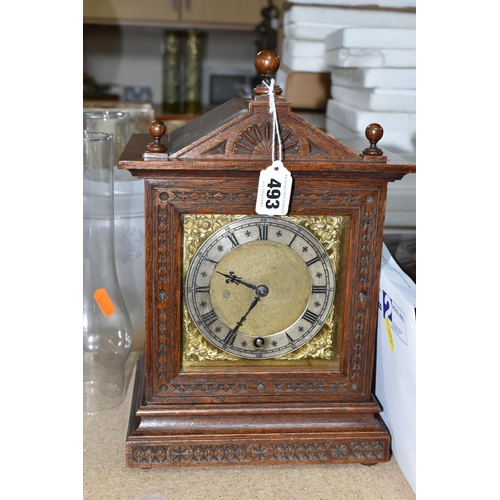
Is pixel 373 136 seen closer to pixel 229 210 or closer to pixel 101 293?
pixel 229 210

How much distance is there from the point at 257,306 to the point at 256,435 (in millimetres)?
178

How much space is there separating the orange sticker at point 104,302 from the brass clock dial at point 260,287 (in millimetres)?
203

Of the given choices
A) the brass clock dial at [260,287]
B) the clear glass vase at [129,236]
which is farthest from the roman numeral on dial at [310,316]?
the clear glass vase at [129,236]

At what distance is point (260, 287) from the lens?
34.8 inches

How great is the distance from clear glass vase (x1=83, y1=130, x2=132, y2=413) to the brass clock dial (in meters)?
0.21

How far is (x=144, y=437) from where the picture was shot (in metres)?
0.89

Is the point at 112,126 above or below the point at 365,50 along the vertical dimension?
below

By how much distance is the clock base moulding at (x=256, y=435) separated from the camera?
35.1 inches

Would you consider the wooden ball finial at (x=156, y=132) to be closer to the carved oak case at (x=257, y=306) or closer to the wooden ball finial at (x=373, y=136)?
the carved oak case at (x=257, y=306)

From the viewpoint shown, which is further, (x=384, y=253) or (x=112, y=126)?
(x=112, y=126)

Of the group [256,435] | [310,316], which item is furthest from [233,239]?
[256,435]
